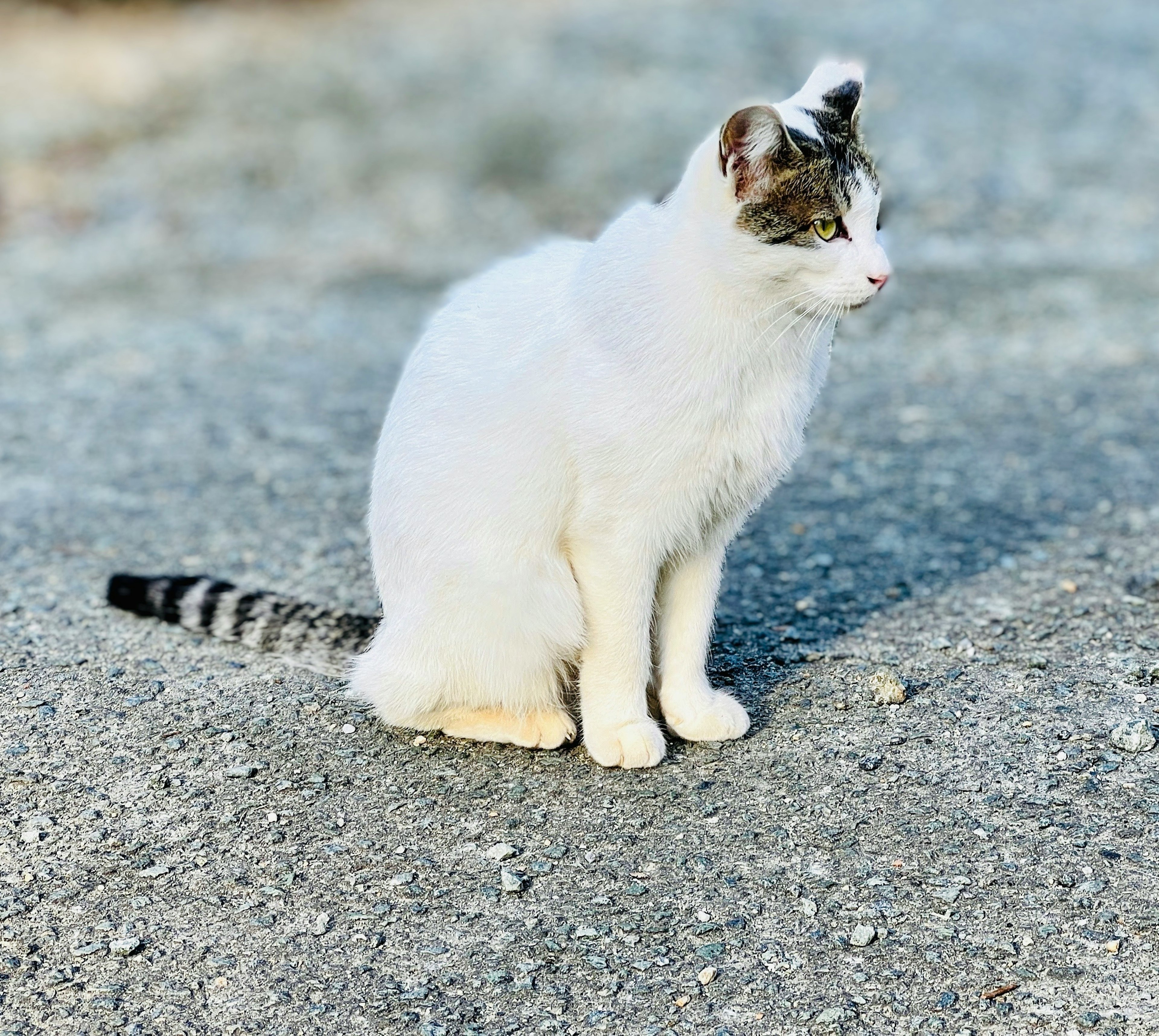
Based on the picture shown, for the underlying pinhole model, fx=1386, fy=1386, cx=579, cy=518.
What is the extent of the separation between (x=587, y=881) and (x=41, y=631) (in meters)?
2.32

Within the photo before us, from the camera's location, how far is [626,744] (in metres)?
3.81

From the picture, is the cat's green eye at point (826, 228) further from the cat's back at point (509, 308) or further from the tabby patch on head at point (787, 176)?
the cat's back at point (509, 308)

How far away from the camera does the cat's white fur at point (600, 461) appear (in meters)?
3.42

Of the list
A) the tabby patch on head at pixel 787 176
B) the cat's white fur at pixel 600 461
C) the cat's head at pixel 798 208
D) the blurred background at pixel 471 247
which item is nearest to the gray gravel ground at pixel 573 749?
the blurred background at pixel 471 247

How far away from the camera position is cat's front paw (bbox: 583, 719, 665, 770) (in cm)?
381

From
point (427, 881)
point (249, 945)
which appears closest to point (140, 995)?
point (249, 945)

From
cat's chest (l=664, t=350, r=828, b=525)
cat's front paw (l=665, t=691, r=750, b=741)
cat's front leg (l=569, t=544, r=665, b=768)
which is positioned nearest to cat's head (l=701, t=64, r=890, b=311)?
cat's chest (l=664, t=350, r=828, b=525)

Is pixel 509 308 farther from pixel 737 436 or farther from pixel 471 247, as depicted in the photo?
pixel 471 247

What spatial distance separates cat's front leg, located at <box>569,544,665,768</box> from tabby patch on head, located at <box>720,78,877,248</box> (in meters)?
0.91

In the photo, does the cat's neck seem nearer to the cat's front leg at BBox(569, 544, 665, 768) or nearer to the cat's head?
the cat's head

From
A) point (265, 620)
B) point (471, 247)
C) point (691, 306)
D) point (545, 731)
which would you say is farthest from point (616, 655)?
point (471, 247)

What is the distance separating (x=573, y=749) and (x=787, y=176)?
68.4 inches

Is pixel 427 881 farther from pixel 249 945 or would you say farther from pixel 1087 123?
pixel 1087 123

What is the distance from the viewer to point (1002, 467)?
21.3 ft
